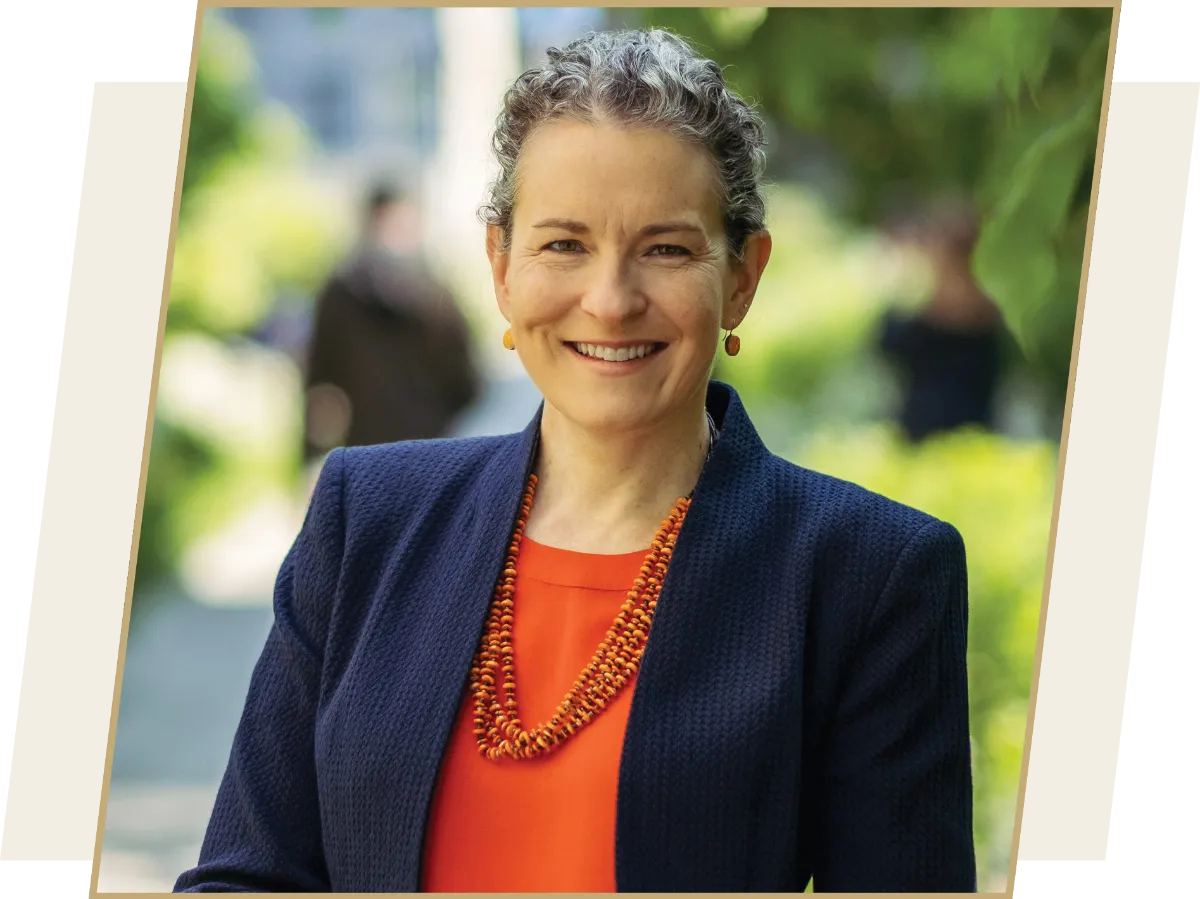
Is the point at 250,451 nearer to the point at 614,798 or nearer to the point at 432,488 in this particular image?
the point at 432,488

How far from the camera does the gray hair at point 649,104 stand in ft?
5.82

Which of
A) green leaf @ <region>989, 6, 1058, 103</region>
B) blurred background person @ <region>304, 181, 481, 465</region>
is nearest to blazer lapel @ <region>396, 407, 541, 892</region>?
green leaf @ <region>989, 6, 1058, 103</region>

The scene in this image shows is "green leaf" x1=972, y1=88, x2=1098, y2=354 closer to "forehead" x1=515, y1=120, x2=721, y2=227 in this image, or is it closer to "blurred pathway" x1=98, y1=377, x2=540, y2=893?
"forehead" x1=515, y1=120, x2=721, y2=227

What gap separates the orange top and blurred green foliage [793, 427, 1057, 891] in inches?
56.5

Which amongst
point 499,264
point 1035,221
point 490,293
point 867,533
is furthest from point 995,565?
point 499,264

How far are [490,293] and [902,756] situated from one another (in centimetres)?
178

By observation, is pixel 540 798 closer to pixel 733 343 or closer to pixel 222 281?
pixel 733 343

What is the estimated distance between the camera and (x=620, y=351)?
1.80m

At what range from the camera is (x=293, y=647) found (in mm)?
1927

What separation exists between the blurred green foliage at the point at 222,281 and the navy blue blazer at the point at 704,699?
2.82 ft

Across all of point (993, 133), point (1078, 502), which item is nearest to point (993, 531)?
point (993, 133)

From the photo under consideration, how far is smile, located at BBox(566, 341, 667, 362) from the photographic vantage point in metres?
1.80

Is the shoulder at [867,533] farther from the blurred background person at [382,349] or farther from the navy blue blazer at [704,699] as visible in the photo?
the blurred background person at [382,349]

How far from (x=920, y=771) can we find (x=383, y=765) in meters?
0.66
